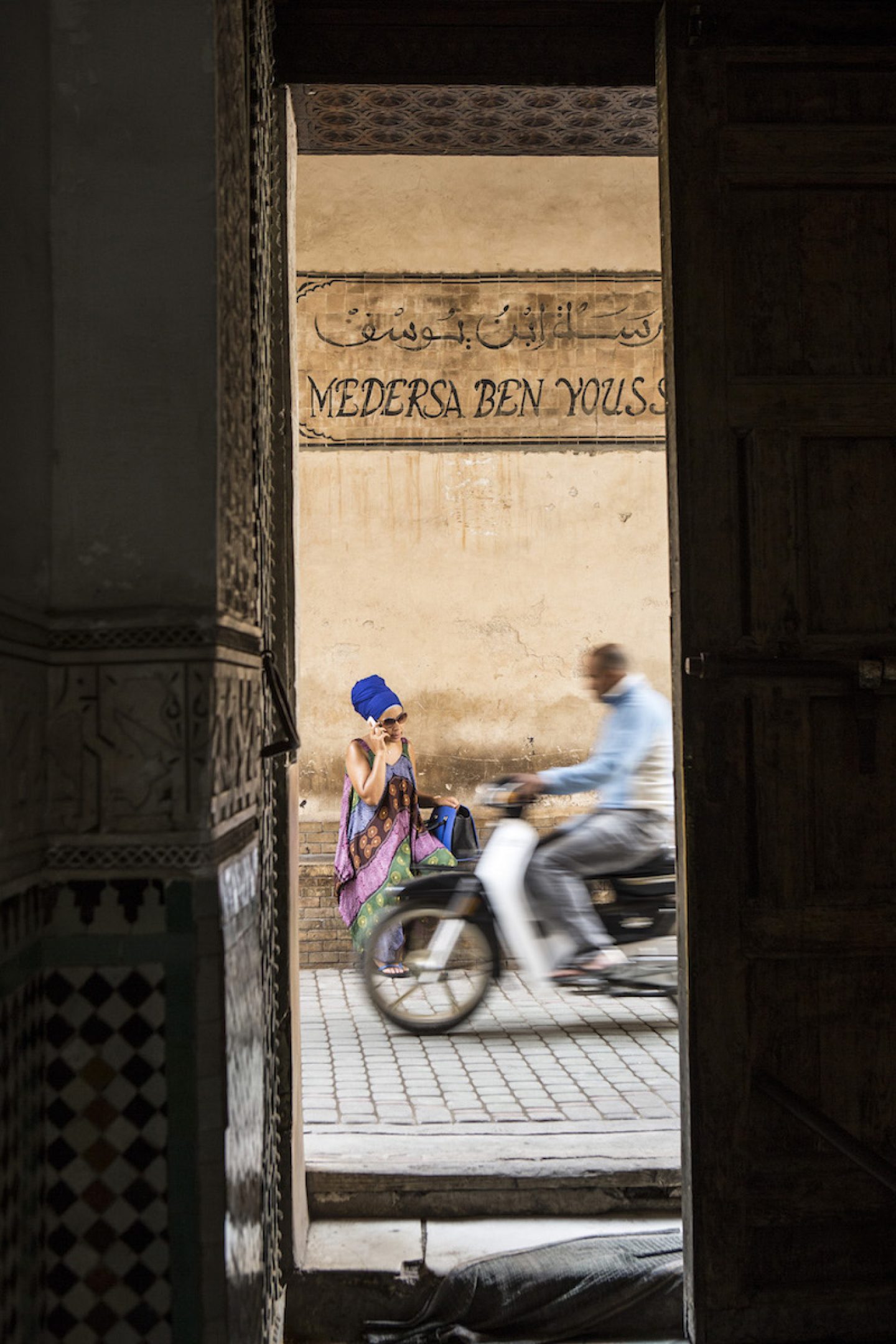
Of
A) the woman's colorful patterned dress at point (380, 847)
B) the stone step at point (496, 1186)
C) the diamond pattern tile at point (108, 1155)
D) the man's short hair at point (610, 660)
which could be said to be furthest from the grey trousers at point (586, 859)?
Result: the diamond pattern tile at point (108, 1155)

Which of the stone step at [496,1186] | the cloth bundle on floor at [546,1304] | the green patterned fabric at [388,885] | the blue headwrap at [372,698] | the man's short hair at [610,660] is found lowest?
the cloth bundle on floor at [546,1304]

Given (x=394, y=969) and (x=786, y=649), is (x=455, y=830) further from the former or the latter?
(x=786, y=649)

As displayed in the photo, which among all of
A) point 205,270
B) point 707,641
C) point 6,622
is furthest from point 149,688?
point 707,641

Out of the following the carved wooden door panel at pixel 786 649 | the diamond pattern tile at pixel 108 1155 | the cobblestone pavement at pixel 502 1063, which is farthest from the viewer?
the cobblestone pavement at pixel 502 1063

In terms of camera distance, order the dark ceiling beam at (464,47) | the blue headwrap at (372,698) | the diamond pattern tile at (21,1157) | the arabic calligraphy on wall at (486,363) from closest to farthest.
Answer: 1. the diamond pattern tile at (21,1157)
2. the dark ceiling beam at (464,47)
3. the blue headwrap at (372,698)
4. the arabic calligraphy on wall at (486,363)

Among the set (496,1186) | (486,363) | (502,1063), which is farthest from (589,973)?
(486,363)

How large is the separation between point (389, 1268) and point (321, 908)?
12.6 feet

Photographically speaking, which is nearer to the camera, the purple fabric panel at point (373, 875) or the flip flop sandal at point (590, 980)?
the flip flop sandal at point (590, 980)

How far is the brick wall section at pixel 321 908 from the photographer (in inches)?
238

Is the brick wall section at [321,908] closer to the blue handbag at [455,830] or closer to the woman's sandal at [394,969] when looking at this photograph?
the blue handbag at [455,830]

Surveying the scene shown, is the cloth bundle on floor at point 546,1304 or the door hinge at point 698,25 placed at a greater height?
the door hinge at point 698,25

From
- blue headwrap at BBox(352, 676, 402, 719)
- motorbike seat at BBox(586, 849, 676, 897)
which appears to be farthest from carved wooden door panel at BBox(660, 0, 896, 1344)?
blue headwrap at BBox(352, 676, 402, 719)

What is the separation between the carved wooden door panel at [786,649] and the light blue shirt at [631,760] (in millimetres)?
2410

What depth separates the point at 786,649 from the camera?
6.39 ft
